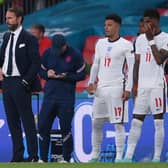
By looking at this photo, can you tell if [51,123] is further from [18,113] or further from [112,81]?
[112,81]

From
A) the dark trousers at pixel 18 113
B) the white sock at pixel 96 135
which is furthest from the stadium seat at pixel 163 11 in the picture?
the dark trousers at pixel 18 113

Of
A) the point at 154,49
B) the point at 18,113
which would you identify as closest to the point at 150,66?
the point at 154,49

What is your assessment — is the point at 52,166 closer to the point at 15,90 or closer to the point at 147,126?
the point at 15,90

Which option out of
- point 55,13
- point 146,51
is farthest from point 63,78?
point 55,13

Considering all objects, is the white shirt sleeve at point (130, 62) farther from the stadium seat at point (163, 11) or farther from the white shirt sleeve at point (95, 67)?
the stadium seat at point (163, 11)

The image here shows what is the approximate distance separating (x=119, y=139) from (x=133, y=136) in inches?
8.0

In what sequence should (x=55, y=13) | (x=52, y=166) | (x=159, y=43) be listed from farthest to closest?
(x=55, y=13) < (x=159, y=43) < (x=52, y=166)

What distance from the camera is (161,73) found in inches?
575

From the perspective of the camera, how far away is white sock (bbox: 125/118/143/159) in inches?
580

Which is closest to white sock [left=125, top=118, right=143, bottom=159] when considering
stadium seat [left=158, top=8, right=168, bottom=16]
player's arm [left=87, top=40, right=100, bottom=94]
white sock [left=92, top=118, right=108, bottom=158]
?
white sock [left=92, top=118, right=108, bottom=158]

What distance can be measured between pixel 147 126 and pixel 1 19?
8632mm

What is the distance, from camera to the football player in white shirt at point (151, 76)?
47.7ft

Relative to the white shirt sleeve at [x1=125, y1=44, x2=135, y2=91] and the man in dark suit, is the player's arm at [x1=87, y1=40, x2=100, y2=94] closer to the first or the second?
the white shirt sleeve at [x1=125, y1=44, x2=135, y2=91]

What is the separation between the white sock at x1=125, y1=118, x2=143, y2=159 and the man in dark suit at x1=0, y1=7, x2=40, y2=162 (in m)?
1.22
